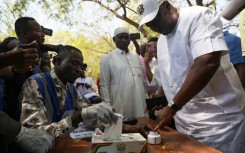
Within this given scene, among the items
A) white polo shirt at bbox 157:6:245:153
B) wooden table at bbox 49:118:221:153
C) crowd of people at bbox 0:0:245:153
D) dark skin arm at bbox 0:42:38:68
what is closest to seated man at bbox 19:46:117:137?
crowd of people at bbox 0:0:245:153

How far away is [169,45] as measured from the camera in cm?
199

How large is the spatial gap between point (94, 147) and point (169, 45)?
39.4 inches

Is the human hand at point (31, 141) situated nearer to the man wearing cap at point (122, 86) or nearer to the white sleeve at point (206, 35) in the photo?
the white sleeve at point (206, 35)

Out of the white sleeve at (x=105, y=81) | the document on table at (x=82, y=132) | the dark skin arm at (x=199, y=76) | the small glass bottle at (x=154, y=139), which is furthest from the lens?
the white sleeve at (x=105, y=81)

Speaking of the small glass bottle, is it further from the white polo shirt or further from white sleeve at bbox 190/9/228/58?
white sleeve at bbox 190/9/228/58

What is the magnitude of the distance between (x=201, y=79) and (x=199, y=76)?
0.9 inches

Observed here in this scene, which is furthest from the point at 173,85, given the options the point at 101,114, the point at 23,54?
the point at 23,54

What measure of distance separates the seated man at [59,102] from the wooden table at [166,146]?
12 centimetres

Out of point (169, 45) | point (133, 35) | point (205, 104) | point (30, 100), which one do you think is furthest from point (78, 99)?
point (133, 35)

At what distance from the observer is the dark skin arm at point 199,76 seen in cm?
165

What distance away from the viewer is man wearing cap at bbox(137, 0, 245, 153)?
1.67 meters

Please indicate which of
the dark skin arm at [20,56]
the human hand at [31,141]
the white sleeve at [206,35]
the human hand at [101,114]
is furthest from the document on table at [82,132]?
the white sleeve at [206,35]

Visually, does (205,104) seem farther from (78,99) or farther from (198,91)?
(78,99)

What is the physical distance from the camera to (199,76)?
164cm
